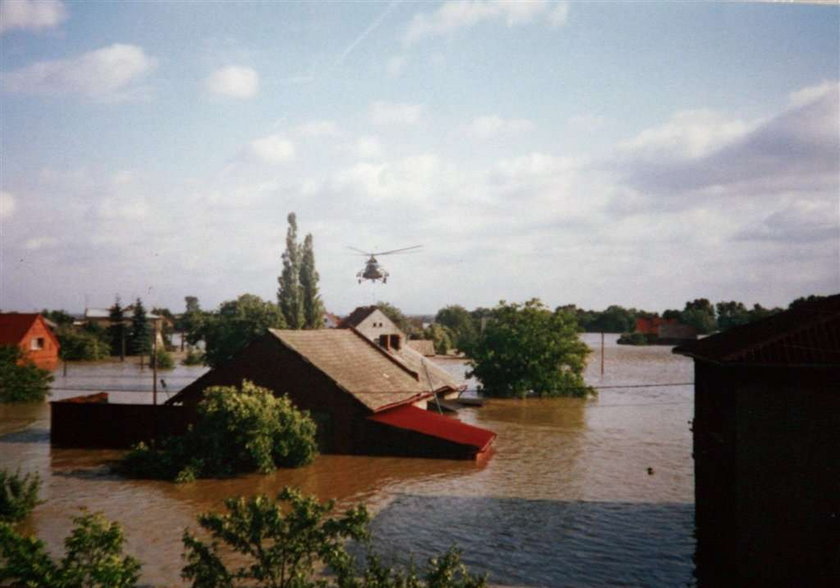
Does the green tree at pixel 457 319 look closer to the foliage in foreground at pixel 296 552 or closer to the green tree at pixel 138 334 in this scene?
the green tree at pixel 138 334

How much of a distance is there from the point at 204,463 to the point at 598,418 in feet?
82.5

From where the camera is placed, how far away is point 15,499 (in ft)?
58.9

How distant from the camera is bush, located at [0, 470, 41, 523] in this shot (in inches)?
701

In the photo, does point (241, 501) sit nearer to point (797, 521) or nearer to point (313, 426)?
point (797, 521)

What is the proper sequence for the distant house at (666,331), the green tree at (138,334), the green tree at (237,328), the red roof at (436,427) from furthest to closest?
the distant house at (666,331), the green tree at (138,334), the green tree at (237,328), the red roof at (436,427)

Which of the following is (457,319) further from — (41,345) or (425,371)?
(425,371)

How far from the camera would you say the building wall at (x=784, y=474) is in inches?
504

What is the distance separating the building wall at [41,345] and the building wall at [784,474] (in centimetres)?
6680

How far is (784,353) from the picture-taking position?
42.7ft

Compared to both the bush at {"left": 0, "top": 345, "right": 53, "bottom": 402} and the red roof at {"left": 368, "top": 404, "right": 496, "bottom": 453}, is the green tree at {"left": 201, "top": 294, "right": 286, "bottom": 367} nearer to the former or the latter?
the bush at {"left": 0, "top": 345, "right": 53, "bottom": 402}

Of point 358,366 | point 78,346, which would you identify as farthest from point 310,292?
point 358,366

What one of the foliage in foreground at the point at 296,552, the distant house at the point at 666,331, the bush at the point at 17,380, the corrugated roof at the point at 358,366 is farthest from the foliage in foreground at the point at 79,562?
the distant house at the point at 666,331

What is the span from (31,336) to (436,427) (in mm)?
54464

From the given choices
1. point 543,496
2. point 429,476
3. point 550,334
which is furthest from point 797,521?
point 550,334
